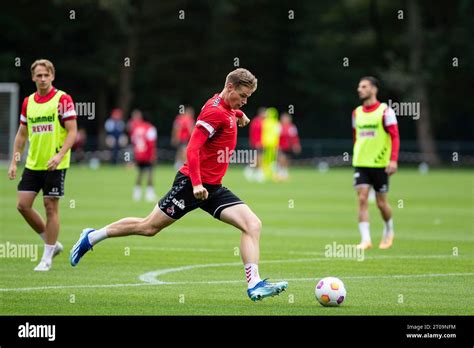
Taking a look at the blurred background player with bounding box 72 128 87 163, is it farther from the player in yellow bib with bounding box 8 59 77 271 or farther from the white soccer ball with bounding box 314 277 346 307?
the white soccer ball with bounding box 314 277 346 307

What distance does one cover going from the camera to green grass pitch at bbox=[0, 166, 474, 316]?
1040 centimetres

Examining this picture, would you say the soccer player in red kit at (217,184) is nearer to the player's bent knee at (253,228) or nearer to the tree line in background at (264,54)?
the player's bent knee at (253,228)

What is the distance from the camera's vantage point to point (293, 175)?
44031 millimetres

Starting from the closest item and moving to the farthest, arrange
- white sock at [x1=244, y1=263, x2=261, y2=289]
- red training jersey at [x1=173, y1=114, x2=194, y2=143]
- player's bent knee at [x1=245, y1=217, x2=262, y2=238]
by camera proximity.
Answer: white sock at [x1=244, y1=263, x2=261, y2=289] < player's bent knee at [x1=245, y1=217, x2=262, y2=238] < red training jersey at [x1=173, y1=114, x2=194, y2=143]

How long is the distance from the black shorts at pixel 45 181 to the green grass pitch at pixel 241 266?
3.51 feet

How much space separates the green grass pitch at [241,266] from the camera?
1040 centimetres

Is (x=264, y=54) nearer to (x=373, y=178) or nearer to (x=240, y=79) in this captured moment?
(x=373, y=178)

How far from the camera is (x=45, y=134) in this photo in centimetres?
1316

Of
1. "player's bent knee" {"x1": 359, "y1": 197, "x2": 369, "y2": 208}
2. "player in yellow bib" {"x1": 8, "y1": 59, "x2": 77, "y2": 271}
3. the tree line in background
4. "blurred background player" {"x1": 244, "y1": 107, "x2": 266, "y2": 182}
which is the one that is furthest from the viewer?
the tree line in background

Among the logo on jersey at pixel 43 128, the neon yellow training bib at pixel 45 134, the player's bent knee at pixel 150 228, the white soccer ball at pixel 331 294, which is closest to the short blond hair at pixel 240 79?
the player's bent knee at pixel 150 228

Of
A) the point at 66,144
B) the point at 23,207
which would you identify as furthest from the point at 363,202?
the point at 23,207

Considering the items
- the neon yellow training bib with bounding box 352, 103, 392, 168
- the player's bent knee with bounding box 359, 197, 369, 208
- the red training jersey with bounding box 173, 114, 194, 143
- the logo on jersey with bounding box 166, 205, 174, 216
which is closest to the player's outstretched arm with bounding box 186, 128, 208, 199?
the logo on jersey with bounding box 166, 205, 174, 216

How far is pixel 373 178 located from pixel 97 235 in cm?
639

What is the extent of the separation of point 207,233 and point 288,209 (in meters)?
6.02
